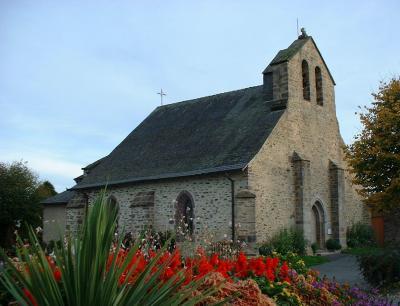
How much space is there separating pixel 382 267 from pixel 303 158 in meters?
10.5

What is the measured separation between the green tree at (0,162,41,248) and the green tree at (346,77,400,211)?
23586 mm

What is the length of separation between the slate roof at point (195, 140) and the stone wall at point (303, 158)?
0.85m

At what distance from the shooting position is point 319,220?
22344 mm

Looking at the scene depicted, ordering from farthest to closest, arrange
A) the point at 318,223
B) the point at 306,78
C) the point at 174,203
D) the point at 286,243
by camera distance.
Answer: the point at 306,78
the point at 318,223
the point at 174,203
the point at 286,243

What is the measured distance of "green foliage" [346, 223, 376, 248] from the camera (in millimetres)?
23422

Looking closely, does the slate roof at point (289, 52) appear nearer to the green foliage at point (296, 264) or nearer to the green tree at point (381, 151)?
the green tree at point (381, 151)

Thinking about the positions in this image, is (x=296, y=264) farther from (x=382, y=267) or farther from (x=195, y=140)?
(x=195, y=140)

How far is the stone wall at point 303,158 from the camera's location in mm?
19234

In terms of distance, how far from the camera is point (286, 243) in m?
19.0

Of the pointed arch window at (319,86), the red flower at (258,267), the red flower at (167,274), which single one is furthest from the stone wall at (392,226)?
the red flower at (167,274)

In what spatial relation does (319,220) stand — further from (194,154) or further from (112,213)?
(112,213)

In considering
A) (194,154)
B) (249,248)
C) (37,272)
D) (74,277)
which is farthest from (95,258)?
(194,154)

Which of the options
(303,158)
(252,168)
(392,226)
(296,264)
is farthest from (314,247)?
(296,264)

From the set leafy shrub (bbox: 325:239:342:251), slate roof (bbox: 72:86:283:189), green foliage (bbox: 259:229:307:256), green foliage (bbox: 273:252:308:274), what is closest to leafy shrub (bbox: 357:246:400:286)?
green foliage (bbox: 273:252:308:274)
